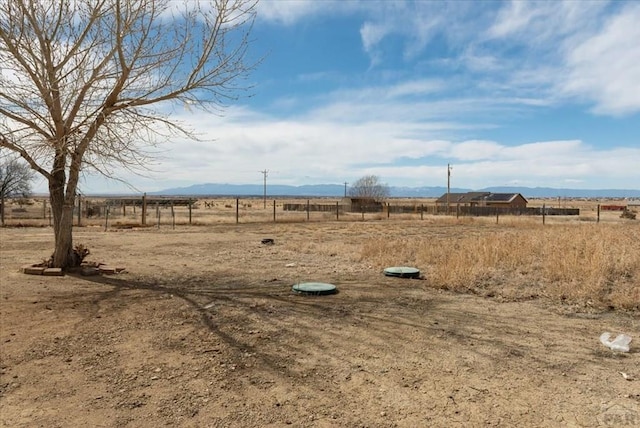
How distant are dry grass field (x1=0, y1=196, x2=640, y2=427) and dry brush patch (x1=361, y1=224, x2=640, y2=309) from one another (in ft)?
0.14

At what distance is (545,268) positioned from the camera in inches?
347

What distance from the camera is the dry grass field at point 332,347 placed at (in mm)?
3885

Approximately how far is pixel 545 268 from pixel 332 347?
5.38 metres

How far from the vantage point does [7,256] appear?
12.3 metres

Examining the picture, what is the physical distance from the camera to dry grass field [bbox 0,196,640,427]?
388 cm

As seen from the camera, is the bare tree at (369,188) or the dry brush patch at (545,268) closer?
the dry brush patch at (545,268)

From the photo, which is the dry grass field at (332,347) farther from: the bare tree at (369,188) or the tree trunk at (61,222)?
the bare tree at (369,188)

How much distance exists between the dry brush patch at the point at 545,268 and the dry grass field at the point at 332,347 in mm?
44

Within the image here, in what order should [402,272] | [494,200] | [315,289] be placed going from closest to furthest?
1. [315,289]
2. [402,272]
3. [494,200]

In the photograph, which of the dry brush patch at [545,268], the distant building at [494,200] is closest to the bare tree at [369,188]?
the distant building at [494,200]

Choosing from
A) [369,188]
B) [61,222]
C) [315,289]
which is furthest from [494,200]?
[61,222]

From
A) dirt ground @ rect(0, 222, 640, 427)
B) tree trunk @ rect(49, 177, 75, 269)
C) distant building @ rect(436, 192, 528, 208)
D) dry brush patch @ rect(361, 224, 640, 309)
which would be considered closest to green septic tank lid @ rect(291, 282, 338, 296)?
dirt ground @ rect(0, 222, 640, 427)

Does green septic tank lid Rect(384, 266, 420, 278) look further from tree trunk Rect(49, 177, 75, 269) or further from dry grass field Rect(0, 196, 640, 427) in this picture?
tree trunk Rect(49, 177, 75, 269)

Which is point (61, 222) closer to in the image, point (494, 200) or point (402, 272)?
point (402, 272)
